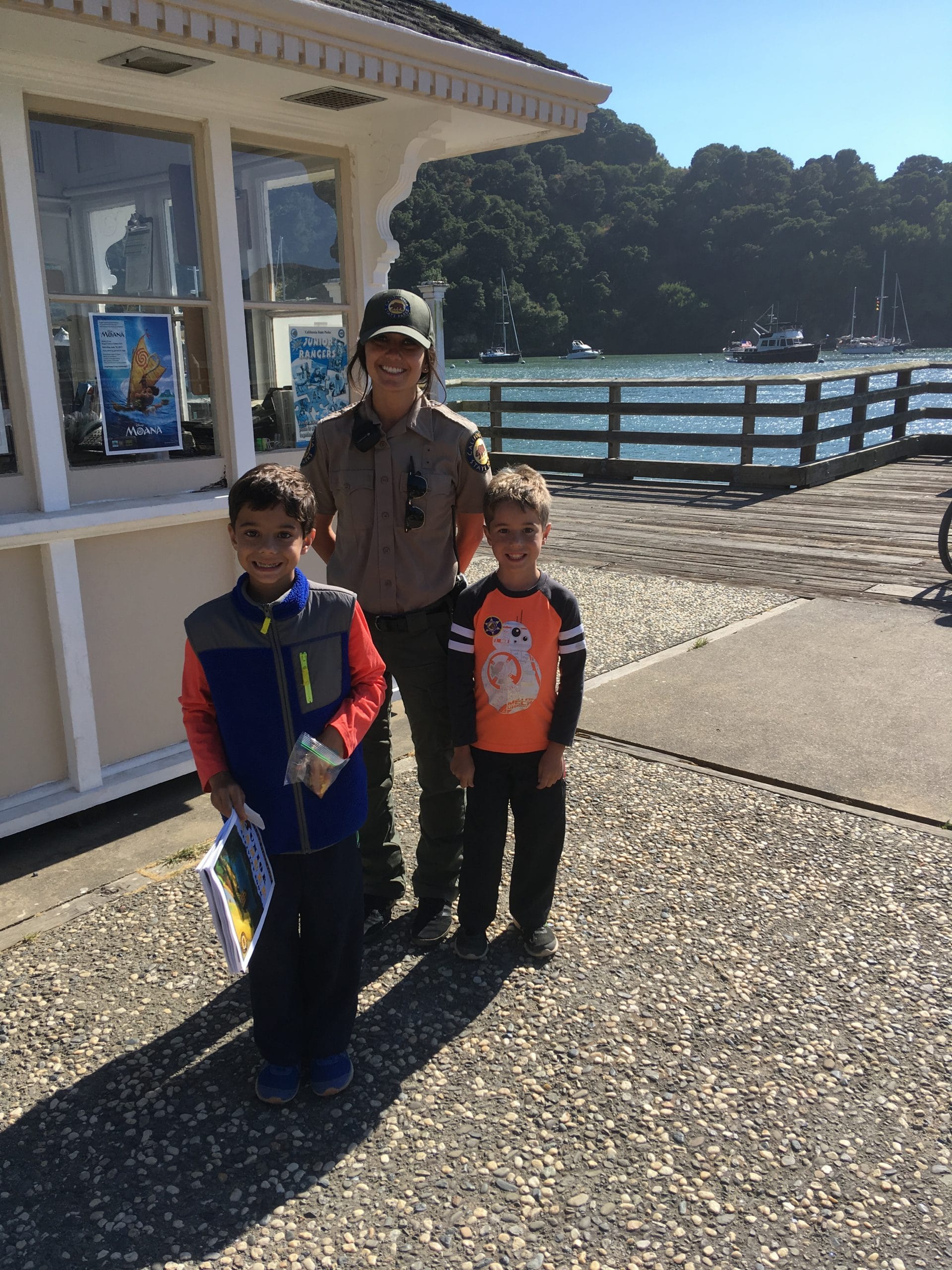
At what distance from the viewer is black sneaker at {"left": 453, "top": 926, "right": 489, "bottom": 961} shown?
9.64 feet

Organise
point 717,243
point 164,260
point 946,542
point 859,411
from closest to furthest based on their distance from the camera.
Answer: point 164,260 < point 946,542 < point 859,411 < point 717,243

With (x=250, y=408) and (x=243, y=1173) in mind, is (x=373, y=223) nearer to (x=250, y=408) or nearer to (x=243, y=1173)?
(x=250, y=408)

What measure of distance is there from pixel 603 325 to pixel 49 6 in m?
89.2

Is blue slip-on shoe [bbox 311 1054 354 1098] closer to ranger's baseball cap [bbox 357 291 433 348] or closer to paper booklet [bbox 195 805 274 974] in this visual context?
paper booklet [bbox 195 805 274 974]

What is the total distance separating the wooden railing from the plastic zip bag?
8.99m

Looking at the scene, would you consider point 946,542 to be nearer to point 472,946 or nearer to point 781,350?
point 472,946

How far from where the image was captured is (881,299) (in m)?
93.9

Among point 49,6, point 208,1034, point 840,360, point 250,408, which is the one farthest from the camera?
point 840,360

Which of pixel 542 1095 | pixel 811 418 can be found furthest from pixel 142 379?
pixel 811 418

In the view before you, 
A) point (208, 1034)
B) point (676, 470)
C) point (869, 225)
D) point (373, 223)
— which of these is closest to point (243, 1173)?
point (208, 1034)

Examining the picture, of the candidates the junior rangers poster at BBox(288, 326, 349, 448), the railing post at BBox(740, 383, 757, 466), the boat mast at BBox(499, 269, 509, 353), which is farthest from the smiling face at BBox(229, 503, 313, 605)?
the boat mast at BBox(499, 269, 509, 353)

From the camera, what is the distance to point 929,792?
397 centimetres

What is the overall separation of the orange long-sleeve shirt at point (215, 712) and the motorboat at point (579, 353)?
82.8m

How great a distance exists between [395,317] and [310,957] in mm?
1734
